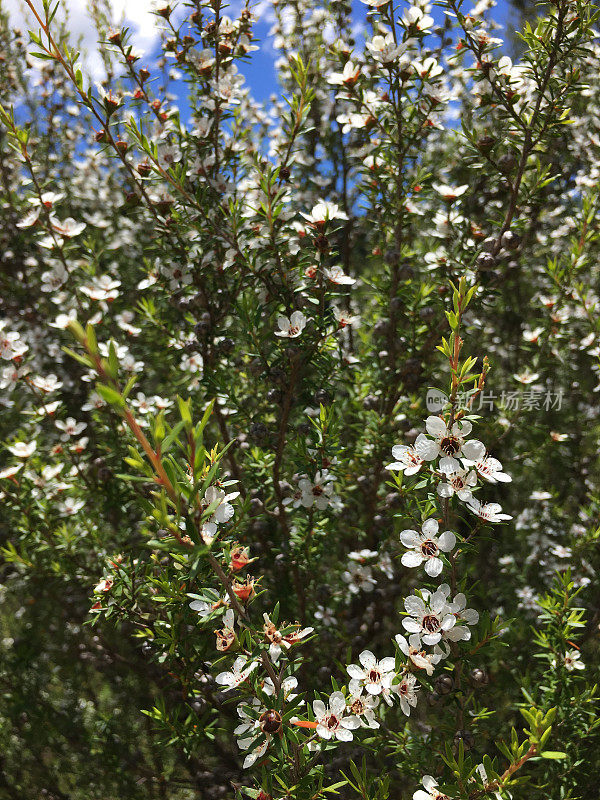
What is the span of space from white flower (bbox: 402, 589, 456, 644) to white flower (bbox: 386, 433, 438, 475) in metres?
0.29

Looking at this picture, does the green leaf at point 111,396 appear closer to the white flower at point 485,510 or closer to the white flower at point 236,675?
the white flower at point 236,675

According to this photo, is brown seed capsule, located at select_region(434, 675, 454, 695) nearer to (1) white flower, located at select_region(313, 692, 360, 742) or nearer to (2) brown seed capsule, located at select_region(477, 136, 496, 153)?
(1) white flower, located at select_region(313, 692, 360, 742)

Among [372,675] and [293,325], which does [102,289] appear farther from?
[372,675]

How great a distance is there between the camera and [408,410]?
2.61 metres

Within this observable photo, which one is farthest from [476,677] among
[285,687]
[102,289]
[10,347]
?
[102,289]

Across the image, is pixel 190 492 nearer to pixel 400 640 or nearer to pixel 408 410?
pixel 400 640

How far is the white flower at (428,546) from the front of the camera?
1256 millimetres

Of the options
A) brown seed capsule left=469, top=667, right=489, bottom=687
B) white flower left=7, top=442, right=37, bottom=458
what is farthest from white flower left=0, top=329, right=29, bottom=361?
brown seed capsule left=469, top=667, right=489, bottom=687

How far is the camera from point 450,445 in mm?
1279

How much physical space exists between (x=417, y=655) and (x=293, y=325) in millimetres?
1051

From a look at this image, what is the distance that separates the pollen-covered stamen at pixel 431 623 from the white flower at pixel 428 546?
9 cm

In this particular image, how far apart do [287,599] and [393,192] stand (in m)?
1.78

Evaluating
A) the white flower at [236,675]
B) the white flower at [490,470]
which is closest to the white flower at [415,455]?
the white flower at [490,470]

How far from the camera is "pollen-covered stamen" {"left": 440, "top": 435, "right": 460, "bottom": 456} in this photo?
4.19 ft
